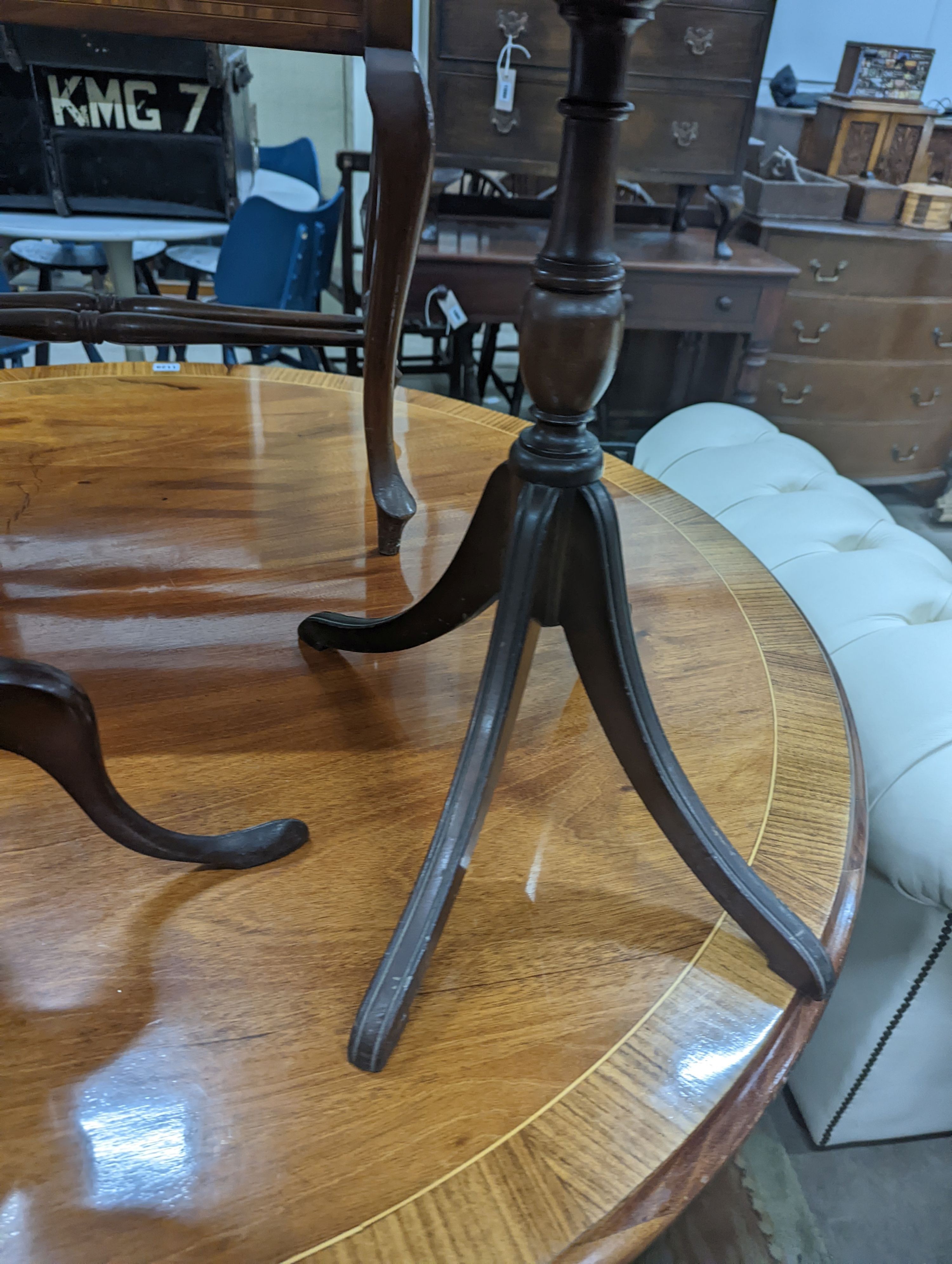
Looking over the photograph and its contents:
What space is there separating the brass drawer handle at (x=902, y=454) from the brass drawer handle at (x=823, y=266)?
529 millimetres

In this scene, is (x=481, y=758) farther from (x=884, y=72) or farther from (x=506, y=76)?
(x=884, y=72)

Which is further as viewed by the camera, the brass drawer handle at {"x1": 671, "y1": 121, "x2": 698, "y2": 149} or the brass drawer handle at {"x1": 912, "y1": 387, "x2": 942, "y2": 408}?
the brass drawer handle at {"x1": 912, "y1": 387, "x2": 942, "y2": 408}

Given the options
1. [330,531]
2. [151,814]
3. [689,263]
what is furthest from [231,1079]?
[689,263]

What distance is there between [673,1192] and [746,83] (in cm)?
187

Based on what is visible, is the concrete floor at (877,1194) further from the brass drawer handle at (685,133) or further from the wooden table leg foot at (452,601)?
the brass drawer handle at (685,133)

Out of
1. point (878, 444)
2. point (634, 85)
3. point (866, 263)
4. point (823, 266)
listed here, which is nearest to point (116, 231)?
point (634, 85)

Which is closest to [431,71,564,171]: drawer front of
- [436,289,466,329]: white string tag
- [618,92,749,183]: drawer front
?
[618,92,749,183]: drawer front

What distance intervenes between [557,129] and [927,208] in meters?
1.05

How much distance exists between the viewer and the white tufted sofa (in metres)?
0.65

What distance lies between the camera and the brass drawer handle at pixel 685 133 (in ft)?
5.45

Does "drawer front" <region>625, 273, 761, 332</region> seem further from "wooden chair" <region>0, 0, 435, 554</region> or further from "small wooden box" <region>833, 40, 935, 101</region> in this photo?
"wooden chair" <region>0, 0, 435, 554</region>

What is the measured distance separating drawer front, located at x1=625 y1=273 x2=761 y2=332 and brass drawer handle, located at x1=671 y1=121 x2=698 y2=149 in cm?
25

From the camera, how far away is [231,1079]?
367 millimetres

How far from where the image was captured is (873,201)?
82.0 inches
